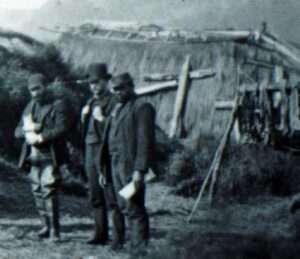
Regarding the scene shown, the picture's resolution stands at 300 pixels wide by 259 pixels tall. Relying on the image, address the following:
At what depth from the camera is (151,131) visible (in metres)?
4.80

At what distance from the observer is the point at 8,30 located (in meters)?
9.57

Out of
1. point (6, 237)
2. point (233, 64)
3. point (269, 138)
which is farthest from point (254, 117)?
point (6, 237)

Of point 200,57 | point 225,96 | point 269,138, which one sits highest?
point 200,57

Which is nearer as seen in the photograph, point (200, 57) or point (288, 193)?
point (288, 193)

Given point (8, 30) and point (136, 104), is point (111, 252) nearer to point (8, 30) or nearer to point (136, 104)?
point (136, 104)

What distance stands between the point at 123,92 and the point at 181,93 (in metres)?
4.48

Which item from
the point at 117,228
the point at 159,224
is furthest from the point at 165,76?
the point at 117,228

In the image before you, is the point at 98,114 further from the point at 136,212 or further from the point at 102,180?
the point at 136,212

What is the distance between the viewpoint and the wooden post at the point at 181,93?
29.7 ft

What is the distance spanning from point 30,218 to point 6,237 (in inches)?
32.9

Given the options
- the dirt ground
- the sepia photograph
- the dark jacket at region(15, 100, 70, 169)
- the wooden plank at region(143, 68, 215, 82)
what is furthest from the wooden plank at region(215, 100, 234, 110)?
the dark jacket at region(15, 100, 70, 169)

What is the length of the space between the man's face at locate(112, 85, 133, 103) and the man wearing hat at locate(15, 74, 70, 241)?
676 millimetres

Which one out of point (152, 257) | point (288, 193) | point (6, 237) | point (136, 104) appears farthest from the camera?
point (288, 193)

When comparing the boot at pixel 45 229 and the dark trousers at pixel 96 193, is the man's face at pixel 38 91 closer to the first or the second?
the dark trousers at pixel 96 193
